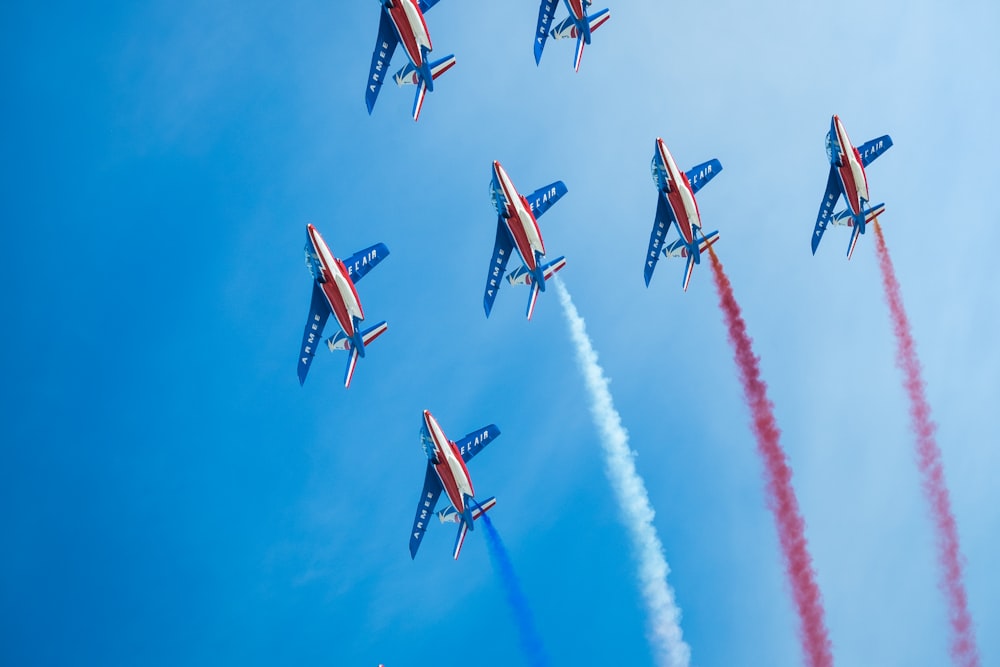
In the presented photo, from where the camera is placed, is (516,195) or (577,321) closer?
(516,195)

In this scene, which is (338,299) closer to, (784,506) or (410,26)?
(410,26)

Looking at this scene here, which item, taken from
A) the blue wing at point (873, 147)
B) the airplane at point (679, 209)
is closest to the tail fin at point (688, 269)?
Answer: the airplane at point (679, 209)

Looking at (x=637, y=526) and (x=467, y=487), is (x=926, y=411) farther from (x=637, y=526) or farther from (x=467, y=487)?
(x=467, y=487)

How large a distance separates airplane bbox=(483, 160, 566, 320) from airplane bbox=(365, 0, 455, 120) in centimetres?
485

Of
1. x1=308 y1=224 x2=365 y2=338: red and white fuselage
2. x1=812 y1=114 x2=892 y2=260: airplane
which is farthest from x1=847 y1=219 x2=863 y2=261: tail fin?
x1=308 y1=224 x2=365 y2=338: red and white fuselage

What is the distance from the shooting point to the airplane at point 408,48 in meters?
55.1

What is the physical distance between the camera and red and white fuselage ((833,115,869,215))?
190 feet

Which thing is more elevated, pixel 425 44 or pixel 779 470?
pixel 425 44

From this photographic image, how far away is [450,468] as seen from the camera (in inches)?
2200

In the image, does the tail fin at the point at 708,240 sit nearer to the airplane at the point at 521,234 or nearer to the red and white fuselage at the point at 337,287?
the airplane at the point at 521,234

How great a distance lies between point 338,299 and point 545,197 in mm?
10073

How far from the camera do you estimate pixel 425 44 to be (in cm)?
5544

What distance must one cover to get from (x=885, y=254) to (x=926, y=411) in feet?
24.7

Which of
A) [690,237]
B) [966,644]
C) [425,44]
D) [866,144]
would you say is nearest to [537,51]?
[425,44]
